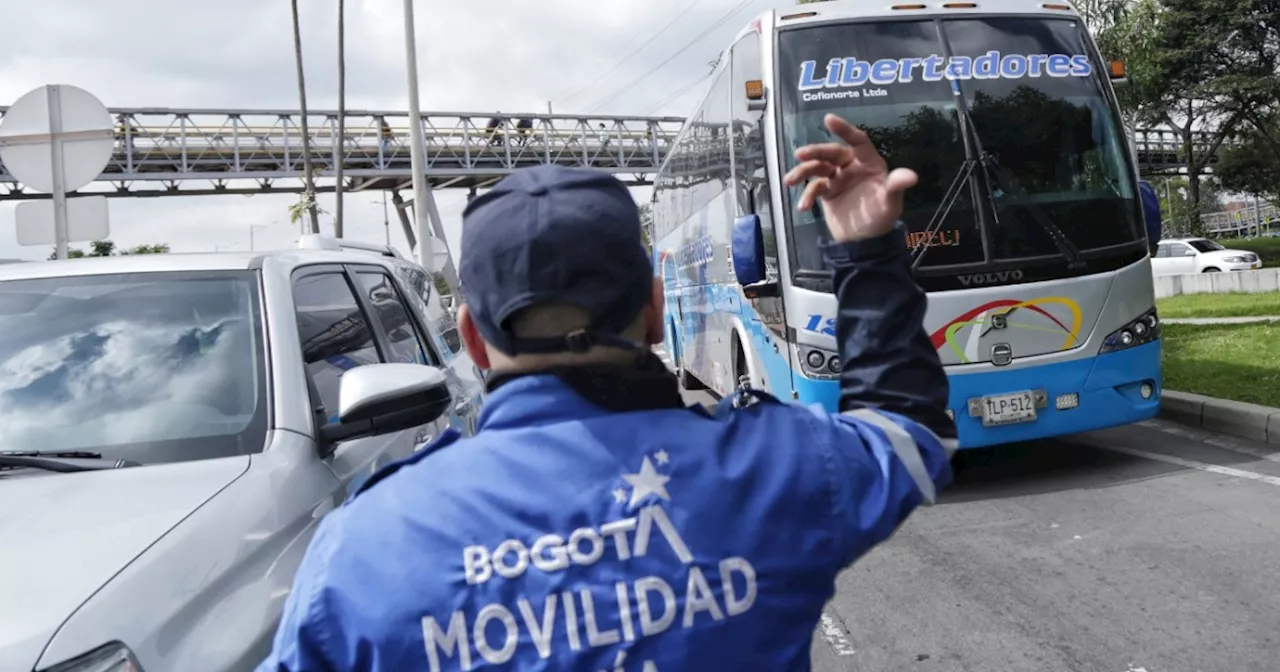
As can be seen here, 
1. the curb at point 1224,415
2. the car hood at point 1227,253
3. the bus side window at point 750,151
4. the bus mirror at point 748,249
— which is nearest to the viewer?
the bus mirror at point 748,249

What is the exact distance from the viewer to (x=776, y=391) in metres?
7.92

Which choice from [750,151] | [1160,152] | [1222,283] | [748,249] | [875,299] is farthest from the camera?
[1160,152]

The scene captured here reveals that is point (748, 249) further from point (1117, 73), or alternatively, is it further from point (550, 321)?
point (550, 321)

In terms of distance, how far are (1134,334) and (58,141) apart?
7283mm

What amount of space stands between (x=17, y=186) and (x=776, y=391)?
36680mm

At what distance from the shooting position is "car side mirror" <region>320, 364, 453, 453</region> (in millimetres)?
2916

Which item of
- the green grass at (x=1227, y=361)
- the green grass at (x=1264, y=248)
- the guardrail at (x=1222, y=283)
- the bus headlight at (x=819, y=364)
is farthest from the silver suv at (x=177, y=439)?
the green grass at (x=1264, y=248)

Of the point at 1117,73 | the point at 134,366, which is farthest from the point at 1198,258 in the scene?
the point at 134,366

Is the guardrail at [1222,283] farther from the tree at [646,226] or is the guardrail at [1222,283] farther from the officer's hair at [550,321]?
the officer's hair at [550,321]

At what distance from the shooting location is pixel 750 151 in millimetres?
8195

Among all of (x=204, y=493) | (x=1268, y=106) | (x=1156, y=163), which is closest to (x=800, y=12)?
(x=204, y=493)

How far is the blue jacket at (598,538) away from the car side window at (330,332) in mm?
2196

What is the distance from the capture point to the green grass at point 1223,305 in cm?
1725

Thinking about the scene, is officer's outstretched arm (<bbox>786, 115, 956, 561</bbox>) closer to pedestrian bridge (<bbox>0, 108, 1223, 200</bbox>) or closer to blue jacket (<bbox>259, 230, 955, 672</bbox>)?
blue jacket (<bbox>259, 230, 955, 672</bbox>)
